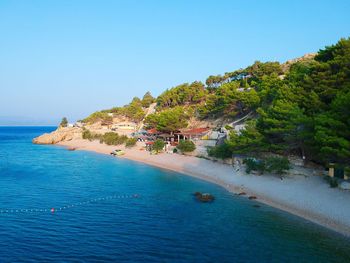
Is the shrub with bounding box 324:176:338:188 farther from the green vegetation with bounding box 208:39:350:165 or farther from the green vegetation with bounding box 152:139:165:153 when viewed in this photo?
the green vegetation with bounding box 152:139:165:153

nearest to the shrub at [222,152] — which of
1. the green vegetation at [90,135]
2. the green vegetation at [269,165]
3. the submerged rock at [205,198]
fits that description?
the green vegetation at [269,165]

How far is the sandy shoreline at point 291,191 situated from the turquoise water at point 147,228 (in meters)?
1.28

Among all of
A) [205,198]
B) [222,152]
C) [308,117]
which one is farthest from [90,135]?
[308,117]

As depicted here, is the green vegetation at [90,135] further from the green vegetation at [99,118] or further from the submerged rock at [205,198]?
the submerged rock at [205,198]

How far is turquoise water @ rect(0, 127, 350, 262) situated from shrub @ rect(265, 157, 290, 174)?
4859 mm

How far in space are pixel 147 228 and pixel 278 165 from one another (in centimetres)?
1544

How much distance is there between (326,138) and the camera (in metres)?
23.1

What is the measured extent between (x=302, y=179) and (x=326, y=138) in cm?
733

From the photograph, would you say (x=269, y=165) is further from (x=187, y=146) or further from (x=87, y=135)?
(x=87, y=135)

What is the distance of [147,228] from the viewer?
21.0m

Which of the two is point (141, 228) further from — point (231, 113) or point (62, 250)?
point (231, 113)

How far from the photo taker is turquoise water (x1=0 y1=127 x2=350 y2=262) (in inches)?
672

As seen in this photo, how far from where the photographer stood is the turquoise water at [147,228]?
56.0 ft

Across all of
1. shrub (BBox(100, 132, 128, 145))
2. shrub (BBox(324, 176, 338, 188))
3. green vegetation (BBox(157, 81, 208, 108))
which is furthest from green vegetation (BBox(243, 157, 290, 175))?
green vegetation (BBox(157, 81, 208, 108))
